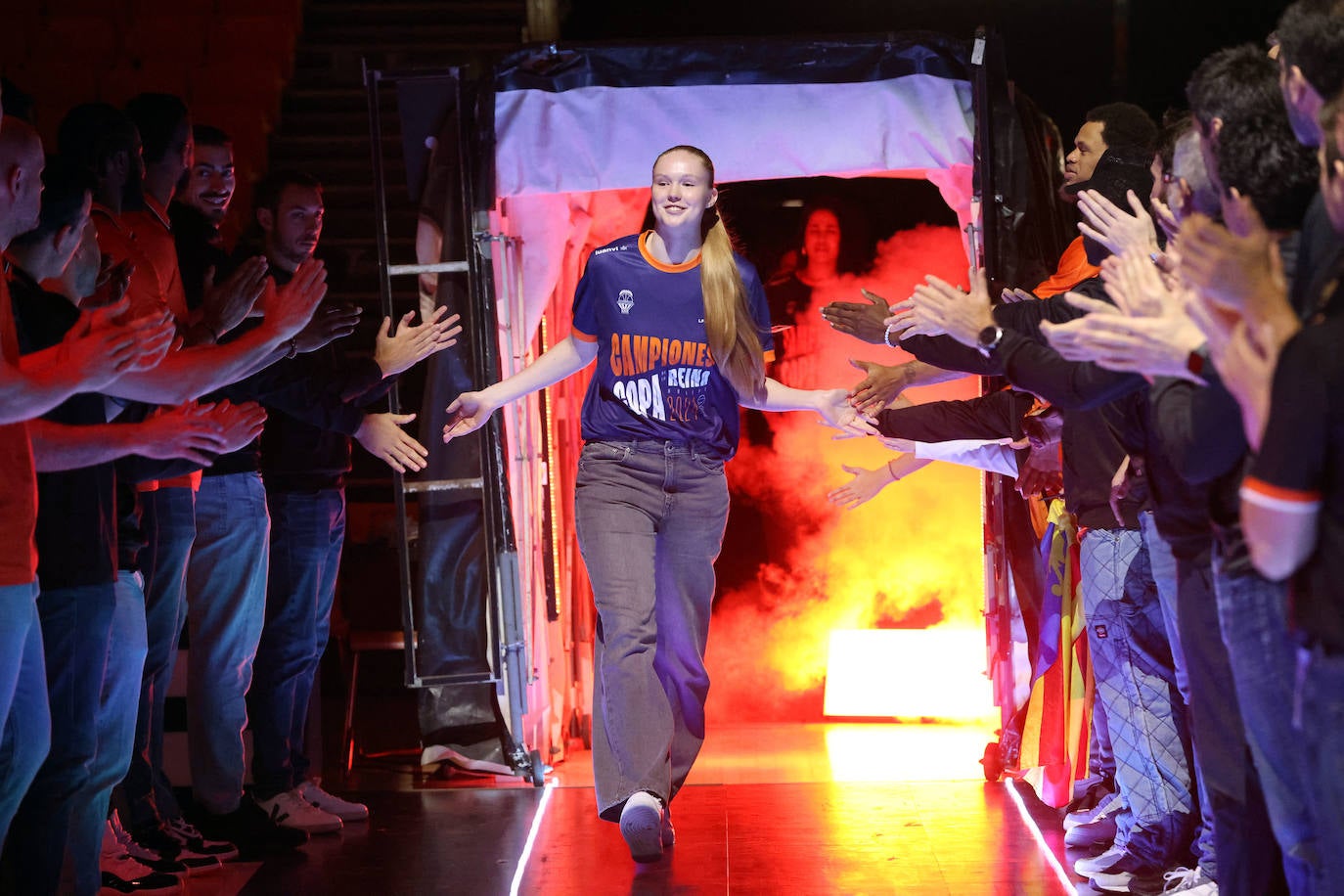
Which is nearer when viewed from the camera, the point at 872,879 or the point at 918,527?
the point at 872,879

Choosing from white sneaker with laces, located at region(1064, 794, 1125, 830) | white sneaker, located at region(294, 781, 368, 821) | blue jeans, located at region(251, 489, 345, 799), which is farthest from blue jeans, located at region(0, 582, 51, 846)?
white sneaker with laces, located at region(1064, 794, 1125, 830)

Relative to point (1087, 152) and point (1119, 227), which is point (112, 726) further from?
point (1087, 152)

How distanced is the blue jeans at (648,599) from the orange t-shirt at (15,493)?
164 centimetres

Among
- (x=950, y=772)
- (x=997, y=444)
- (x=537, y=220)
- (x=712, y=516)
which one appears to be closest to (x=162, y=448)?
(x=712, y=516)

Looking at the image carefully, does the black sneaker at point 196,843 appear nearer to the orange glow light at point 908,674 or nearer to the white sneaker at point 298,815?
the white sneaker at point 298,815

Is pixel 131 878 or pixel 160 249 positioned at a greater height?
pixel 160 249

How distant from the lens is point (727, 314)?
3906 mm

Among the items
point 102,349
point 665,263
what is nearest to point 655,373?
point 665,263

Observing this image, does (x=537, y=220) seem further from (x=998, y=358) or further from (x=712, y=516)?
(x=998, y=358)

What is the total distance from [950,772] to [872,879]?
1291 millimetres

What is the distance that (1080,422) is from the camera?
11.6ft

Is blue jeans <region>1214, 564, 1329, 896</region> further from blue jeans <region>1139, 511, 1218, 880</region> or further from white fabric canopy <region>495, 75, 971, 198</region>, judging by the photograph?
white fabric canopy <region>495, 75, 971, 198</region>

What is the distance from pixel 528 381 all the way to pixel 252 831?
5.11 ft

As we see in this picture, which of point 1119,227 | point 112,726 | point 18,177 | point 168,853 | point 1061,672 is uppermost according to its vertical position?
point 18,177
